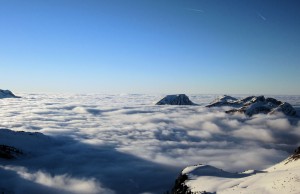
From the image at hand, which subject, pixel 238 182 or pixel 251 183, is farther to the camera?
pixel 238 182

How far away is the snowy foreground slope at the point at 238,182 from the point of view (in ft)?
164

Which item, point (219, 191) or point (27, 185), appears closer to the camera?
point (219, 191)

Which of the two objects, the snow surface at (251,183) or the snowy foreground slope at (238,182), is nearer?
the snow surface at (251,183)

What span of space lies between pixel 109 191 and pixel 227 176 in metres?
132

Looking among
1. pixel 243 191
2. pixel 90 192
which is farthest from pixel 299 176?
pixel 90 192

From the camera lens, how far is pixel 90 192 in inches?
7259

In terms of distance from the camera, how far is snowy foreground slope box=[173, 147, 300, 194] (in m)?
49.9

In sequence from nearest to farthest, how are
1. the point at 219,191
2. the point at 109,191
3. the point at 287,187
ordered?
the point at 287,187 → the point at 219,191 → the point at 109,191

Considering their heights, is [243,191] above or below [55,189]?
above

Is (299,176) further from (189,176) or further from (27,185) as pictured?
(27,185)

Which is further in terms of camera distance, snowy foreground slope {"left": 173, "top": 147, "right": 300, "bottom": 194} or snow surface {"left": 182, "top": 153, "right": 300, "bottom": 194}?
snowy foreground slope {"left": 173, "top": 147, "right": 300, "bottom": 194}

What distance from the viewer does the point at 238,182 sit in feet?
207

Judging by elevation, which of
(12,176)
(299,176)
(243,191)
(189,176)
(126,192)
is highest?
(299,176)

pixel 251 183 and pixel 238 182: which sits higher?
pixel 251 183
